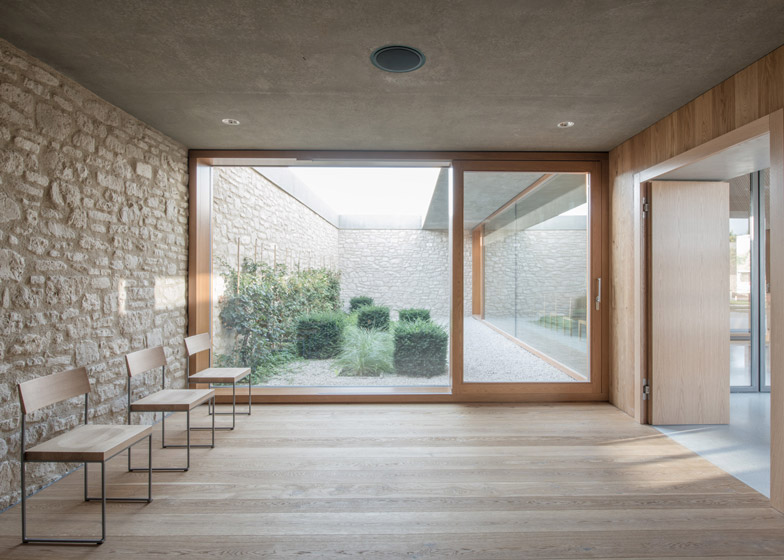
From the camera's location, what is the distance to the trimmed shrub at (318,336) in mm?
4789

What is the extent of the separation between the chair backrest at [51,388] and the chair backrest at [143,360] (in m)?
0.39

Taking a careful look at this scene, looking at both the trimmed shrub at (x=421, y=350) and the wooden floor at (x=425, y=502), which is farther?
the trimmed shrub at (x=421, y=350)

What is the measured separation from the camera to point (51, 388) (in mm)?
2221

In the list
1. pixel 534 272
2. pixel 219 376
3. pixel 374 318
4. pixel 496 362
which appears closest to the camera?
pixel 219 376

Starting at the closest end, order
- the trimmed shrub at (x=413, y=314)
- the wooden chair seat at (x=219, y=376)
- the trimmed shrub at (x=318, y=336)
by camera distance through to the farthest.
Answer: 1. the wooden chair seat at (x=219, y=376)
2. the trimmed shrub at (x=318, y=336)
3. the trimmed shrub at (x=413, y=314)

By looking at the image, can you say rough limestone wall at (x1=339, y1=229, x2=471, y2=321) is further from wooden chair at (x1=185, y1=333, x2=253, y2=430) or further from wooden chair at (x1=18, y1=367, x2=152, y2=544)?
wooden chair at (x1=18, y1=367, x2=152, y2=544)

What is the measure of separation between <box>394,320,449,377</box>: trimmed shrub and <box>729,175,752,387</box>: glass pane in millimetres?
3157

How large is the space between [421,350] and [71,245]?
3209mm

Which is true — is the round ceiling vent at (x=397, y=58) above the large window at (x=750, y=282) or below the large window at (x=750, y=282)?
above

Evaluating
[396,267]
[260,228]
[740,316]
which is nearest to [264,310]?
[260,228]

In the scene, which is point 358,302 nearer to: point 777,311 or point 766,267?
point 777,311

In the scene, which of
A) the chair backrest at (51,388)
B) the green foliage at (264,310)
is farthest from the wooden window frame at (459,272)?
the chair backrest at (51,388)

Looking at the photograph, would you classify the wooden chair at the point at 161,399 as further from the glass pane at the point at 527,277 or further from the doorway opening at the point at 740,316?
the doorway opening at the point at 740,316

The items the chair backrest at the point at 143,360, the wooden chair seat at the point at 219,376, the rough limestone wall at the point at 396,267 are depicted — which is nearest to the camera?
the chair backrest at the point at 143,360
